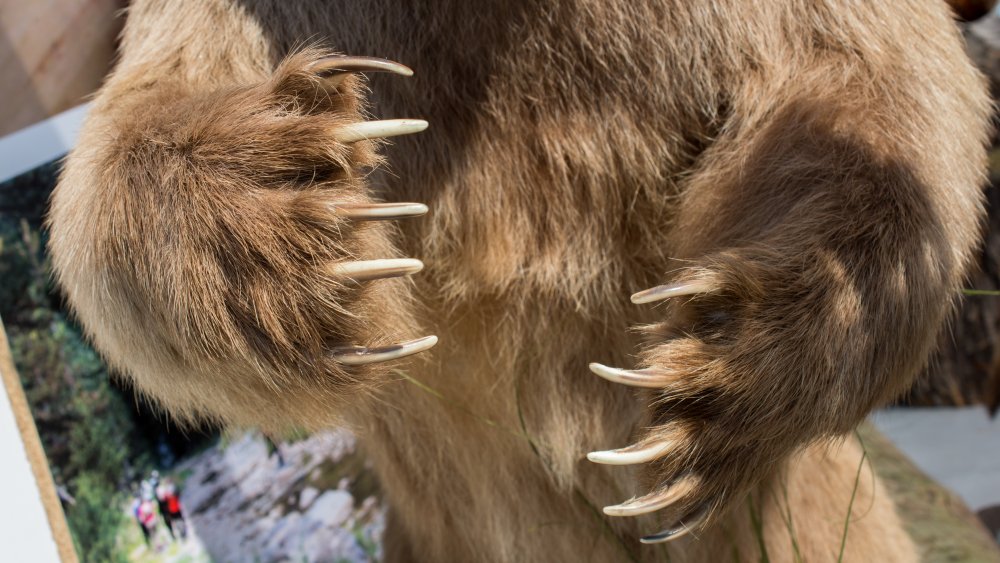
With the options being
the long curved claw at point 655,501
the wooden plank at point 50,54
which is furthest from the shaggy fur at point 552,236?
the wooden plank at point 50,54

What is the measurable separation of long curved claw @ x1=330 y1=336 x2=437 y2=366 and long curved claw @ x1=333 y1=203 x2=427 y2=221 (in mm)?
192

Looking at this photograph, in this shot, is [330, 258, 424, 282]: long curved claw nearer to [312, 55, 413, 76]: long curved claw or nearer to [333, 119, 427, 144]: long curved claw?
[333, 119, 427, 144]: long curved claw

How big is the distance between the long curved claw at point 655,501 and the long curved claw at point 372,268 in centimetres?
48

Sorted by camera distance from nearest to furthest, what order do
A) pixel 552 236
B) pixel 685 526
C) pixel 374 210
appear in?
pixel 374 210 → pixel 685 526 → pixel 552 236

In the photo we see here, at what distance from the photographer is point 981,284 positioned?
13.3 ft

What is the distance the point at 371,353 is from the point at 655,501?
496 millimetres

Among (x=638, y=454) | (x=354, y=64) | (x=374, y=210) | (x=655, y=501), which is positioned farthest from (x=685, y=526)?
(x=354, y=64)

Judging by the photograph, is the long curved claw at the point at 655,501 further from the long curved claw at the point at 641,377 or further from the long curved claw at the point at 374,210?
the long curved claw at the point at 374,210

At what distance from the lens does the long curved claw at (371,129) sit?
1.26 metres

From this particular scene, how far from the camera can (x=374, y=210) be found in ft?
4.13

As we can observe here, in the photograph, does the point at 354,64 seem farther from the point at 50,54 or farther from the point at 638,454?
the point at 50,54

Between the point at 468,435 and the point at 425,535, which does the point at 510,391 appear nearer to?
Answer: the point at 468,435

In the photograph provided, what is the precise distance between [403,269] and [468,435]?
77cm

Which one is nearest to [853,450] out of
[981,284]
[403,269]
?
[403,269]
